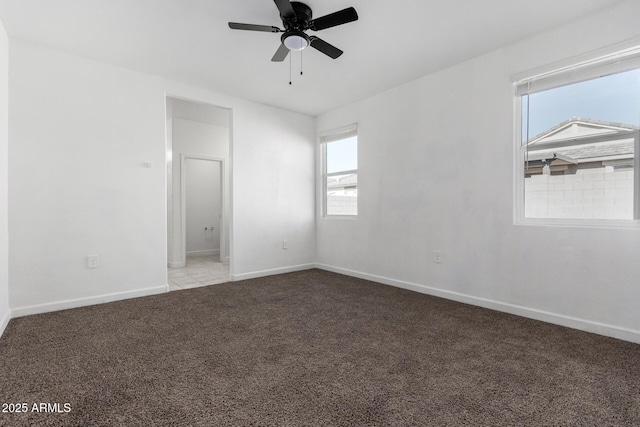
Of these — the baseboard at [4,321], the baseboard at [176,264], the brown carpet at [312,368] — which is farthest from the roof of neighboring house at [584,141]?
the baseboard at [176,264]

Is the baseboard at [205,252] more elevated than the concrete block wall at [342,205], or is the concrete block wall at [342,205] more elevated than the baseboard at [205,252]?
the concrete block wall at [342,205]

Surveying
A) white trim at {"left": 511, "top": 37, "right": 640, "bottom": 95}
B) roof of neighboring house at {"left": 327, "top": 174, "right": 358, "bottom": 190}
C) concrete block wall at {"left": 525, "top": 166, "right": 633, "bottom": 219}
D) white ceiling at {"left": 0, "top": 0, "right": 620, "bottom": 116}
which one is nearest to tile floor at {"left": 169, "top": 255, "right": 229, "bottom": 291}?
roof of neighboring house at {"left": 327, "top": 174, "right": 358, "bottom": 190}

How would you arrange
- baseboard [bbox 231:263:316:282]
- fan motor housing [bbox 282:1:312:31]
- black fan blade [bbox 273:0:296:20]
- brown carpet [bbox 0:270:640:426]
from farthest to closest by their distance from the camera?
baseboard [bbox 231:263:316:282], fan motor housing [bbox 282:1:312:31], black fan blade [bbox 273:0:296:20], brown carpet [bbox 0:270:640:426]

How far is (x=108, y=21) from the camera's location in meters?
2.57

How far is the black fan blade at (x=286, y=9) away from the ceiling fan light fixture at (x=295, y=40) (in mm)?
159

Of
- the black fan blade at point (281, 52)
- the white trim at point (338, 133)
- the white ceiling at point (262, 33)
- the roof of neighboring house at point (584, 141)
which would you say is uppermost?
the white ceiling at point (262, 33)

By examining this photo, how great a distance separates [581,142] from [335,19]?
2.30 m

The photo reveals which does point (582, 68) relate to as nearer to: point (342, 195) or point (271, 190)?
point (342, 195)

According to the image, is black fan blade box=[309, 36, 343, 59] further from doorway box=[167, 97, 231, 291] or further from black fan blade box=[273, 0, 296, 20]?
doorway box=[167, 97, 231, 291]

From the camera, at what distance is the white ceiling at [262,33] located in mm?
2383

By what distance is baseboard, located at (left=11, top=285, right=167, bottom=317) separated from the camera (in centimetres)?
290

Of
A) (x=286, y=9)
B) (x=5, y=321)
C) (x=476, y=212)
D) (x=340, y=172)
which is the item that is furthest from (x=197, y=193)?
(x=476, y=212)

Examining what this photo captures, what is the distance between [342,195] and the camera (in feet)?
16.1

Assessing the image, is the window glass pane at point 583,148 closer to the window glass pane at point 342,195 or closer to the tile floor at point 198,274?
the window glass pane at point 342,195
